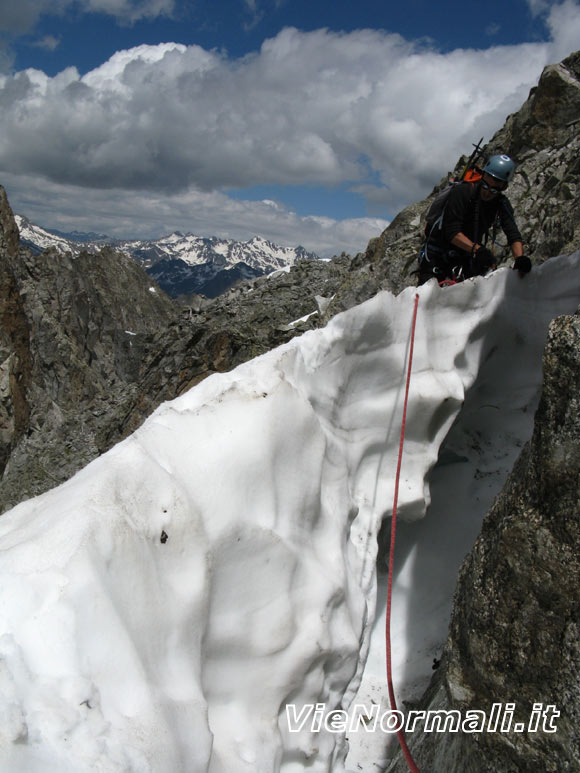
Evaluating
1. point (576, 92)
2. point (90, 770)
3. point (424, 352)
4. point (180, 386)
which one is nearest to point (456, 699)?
point (90, 770)

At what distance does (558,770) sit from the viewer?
3332 mm

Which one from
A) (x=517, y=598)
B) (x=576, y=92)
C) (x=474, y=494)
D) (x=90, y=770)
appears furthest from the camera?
(x=576, y=92)

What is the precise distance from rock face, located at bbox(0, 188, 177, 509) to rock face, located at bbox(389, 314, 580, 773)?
21651mm

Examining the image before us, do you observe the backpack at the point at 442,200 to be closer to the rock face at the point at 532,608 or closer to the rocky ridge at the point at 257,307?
the rocky ridge at the point at 257,307

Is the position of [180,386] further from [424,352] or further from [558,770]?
[558,770]

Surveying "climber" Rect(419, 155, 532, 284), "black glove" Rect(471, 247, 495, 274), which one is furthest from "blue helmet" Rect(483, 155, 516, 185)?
"black glove" Rect(471, 247, 495, 274)

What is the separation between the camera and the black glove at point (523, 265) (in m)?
7.19

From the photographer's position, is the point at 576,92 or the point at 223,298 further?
the point at 223,298

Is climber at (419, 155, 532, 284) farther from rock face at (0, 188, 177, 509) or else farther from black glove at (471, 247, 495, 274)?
rock face at (0, 188, 177, 509)

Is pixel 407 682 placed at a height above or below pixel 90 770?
below

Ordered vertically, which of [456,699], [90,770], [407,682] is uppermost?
[90,770]

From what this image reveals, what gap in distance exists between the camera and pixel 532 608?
12.4ft

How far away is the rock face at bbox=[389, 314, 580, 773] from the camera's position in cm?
350

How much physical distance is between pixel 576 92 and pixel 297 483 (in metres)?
13.3
